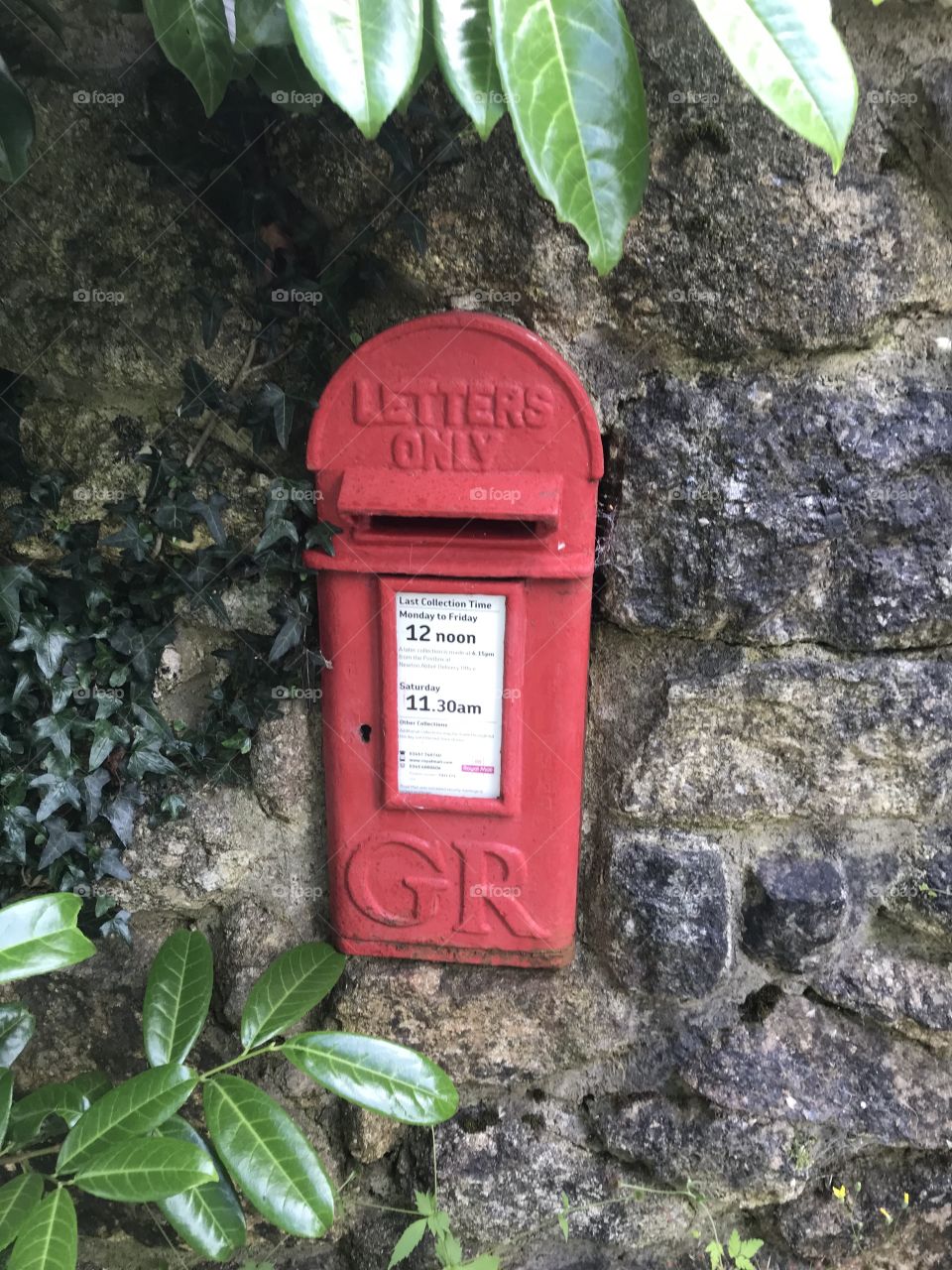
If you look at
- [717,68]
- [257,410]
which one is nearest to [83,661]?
[257,410]

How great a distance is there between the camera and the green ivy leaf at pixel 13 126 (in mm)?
832

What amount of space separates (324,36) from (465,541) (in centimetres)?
53

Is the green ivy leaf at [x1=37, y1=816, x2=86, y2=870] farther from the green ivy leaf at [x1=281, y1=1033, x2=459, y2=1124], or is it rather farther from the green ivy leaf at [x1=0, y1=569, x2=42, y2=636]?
the green ivy leaf at [x1=281, y1=1033, x2=459, y2=1124]

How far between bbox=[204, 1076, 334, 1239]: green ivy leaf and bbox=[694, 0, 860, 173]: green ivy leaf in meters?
0.97

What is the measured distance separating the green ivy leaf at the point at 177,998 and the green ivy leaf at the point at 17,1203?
15cm

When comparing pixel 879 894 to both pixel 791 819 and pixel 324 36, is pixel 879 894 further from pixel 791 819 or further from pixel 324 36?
pixel 324 36

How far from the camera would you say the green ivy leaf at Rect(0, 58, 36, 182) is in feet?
2.73

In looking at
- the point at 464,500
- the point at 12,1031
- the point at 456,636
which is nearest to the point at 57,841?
the point at 12,1031

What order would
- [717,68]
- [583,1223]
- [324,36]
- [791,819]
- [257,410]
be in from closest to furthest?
[324,36] → [717,68] → [257,410] → [791,819] → [583,1223]

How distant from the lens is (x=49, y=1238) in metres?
0.80

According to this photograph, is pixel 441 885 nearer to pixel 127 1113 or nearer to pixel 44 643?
pixel 127 1113

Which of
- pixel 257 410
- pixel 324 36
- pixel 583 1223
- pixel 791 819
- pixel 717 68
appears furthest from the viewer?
pixel 583 1223

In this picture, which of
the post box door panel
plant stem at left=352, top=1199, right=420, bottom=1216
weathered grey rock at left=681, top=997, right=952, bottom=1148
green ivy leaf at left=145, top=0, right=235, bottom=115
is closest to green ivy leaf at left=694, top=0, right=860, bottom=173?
green ivy leaf at left=145, top=0, right=235, bottom=115

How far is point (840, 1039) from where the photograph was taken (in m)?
1.18
